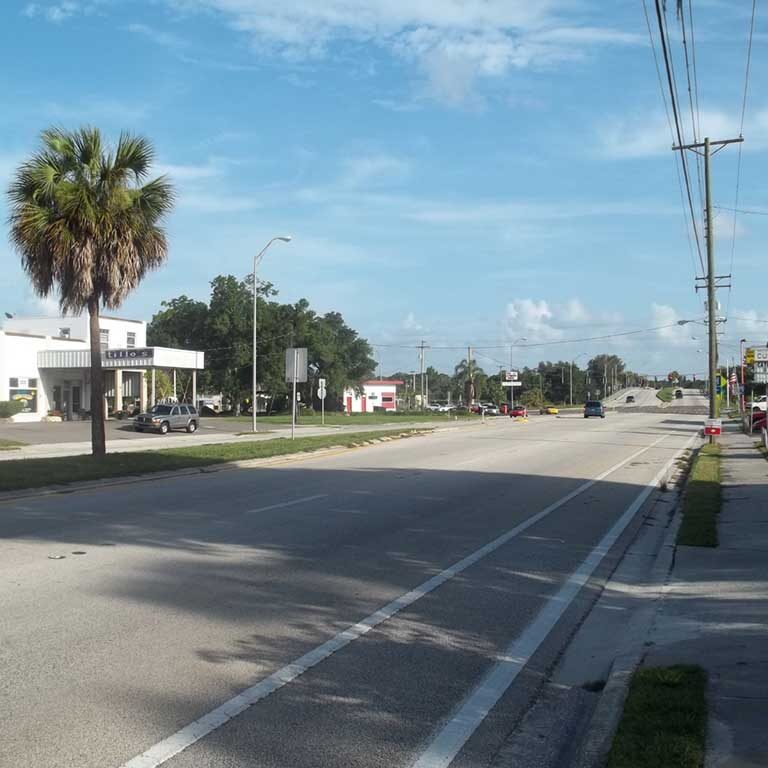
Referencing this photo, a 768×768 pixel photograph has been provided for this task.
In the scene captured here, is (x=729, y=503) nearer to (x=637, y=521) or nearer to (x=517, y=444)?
(x=637, y=521)

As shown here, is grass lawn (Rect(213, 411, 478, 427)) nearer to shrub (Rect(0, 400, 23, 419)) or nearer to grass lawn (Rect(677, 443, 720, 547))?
shrub (Rect(0, 400, 23, 419))

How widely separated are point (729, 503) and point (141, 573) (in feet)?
34.8

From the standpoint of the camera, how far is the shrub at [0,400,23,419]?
50.9m

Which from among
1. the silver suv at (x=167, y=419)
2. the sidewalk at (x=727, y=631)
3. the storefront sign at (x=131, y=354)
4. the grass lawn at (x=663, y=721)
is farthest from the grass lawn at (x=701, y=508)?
the storefront sign at (x=131, y=354)

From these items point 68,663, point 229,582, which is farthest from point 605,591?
point 68,663

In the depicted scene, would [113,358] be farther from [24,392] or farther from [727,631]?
[727,631]

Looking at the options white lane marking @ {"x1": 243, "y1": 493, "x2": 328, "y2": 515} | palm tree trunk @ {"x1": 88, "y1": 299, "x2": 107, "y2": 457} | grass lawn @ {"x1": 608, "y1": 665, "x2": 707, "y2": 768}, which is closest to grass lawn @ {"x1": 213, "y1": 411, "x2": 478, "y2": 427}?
palm tree trunk @ {"x1": 88, "y1": 299, "x2": 107, "y2": 457}

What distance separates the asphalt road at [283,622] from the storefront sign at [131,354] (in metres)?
37.3

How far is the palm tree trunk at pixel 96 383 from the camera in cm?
2275

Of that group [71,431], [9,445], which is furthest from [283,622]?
[71,431]

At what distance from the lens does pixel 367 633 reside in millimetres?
7137

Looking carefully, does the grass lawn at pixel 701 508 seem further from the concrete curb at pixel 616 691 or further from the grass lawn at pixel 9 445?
the grass lawn at pixel 9 445

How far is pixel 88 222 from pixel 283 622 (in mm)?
16935

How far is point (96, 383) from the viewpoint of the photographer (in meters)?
22.9
